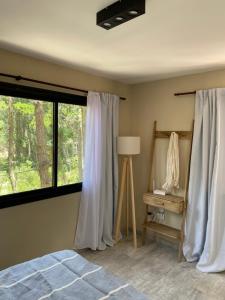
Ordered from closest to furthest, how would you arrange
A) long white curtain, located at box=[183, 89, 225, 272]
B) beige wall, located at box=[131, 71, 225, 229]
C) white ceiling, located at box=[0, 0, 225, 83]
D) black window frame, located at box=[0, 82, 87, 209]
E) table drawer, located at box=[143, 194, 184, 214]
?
white ceiling, located at box=[0, 0, 225, 83] → black window frame, located at box=[0, 82, 87, 209] → long white curtain, located at box=[183, 89, 225, 272] → table drawer, located at box=[143, 194, 184, 214] → beige wall, located at box=[131, 71, 225, 229]

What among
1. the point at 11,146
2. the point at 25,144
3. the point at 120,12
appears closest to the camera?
the point at 120,12

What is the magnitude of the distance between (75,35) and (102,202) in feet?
6.83

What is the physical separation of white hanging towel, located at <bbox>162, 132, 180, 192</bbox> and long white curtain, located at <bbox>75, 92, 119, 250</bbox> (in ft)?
2.43

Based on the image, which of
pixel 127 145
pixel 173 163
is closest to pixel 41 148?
pixel 127 145

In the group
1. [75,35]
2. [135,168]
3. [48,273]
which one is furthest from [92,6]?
[135,168]

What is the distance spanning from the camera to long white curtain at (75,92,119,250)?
3.02m

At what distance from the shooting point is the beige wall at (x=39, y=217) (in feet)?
7.91

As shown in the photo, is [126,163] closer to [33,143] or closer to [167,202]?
[167,202]

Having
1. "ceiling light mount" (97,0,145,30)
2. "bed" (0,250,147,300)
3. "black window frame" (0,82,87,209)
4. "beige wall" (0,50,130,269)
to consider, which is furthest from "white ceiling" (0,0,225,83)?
"bed" (0,250,147,300)

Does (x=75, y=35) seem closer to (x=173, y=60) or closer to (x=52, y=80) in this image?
(x=52, y=80)

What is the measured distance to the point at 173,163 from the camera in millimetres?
3080

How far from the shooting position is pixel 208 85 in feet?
9.59

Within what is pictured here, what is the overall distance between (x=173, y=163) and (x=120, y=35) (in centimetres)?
179

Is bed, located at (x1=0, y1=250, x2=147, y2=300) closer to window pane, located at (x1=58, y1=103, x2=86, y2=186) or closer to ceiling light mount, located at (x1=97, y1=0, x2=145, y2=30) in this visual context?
window pane, located at (x1=58, y1=103, x2=86, y2=186)
